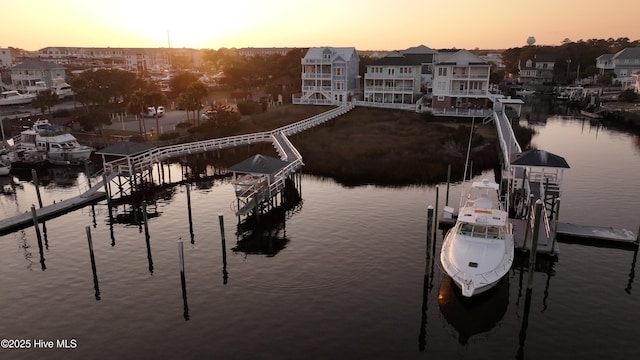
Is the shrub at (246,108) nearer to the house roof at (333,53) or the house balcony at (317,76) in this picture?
the house balcony at (317,76)

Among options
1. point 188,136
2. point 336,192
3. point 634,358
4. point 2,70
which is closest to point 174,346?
point 634,358

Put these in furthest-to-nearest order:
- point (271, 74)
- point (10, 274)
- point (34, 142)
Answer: point (271, 74) → point (34, 142) → point (10, 274)

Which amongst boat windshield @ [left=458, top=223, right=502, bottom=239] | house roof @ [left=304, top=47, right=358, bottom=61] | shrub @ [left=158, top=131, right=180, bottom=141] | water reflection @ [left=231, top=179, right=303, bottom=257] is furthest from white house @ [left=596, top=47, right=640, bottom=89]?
boat windshield @ [left=458, top=223, right=502, bottom=239]

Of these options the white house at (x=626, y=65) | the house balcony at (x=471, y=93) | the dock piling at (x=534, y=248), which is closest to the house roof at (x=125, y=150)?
the dock piling at (x=534, y=248)

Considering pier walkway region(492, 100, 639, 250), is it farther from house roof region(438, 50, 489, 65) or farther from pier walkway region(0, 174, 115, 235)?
house roof region(438, 50, 489, 65)

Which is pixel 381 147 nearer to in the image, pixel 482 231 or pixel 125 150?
pixel 125 150

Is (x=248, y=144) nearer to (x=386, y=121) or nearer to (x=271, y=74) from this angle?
(x=386, y=121)

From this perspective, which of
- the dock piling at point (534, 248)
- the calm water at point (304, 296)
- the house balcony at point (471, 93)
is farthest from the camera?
the house balcony at point (471, 93)
